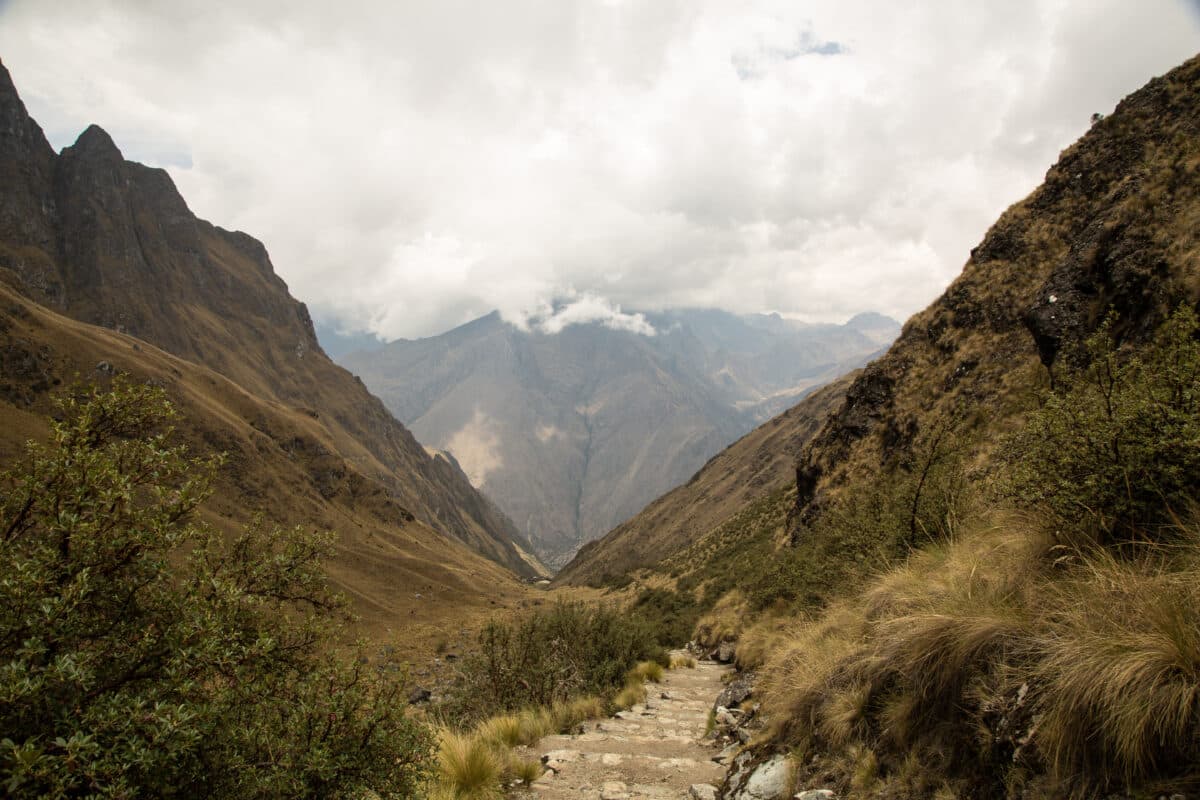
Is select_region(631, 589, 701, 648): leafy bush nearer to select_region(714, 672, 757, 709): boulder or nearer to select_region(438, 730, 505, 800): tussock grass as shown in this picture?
select_region(714, 672, 757, 709): boulder

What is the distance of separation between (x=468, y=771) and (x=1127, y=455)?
8.09 meters

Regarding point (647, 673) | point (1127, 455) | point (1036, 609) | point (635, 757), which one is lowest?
point (647, 673)

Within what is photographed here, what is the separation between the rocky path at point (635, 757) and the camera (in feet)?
24.6

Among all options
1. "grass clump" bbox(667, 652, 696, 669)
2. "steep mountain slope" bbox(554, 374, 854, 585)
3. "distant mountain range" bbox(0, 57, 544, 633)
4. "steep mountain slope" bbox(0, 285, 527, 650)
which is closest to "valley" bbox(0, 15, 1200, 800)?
"grass clump" bbox(667, 652, 696, 669)

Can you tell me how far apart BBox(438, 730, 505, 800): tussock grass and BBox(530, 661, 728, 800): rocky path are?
2.12 ft

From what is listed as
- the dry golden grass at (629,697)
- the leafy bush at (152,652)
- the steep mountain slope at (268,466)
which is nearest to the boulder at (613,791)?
the leafy bush at (152,652)

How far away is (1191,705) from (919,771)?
2206mm

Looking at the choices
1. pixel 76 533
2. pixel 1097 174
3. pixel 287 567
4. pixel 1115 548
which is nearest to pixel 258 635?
pixel 287 567

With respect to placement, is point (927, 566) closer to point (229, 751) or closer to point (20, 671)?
point (229, 751)

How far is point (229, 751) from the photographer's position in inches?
165

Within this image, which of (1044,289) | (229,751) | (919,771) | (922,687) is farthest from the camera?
(1044,289)

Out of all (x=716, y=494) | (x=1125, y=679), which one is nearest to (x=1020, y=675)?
(x=1125, y=679)

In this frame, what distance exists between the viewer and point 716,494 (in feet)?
436

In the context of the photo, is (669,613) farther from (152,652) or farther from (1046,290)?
(152,652)
